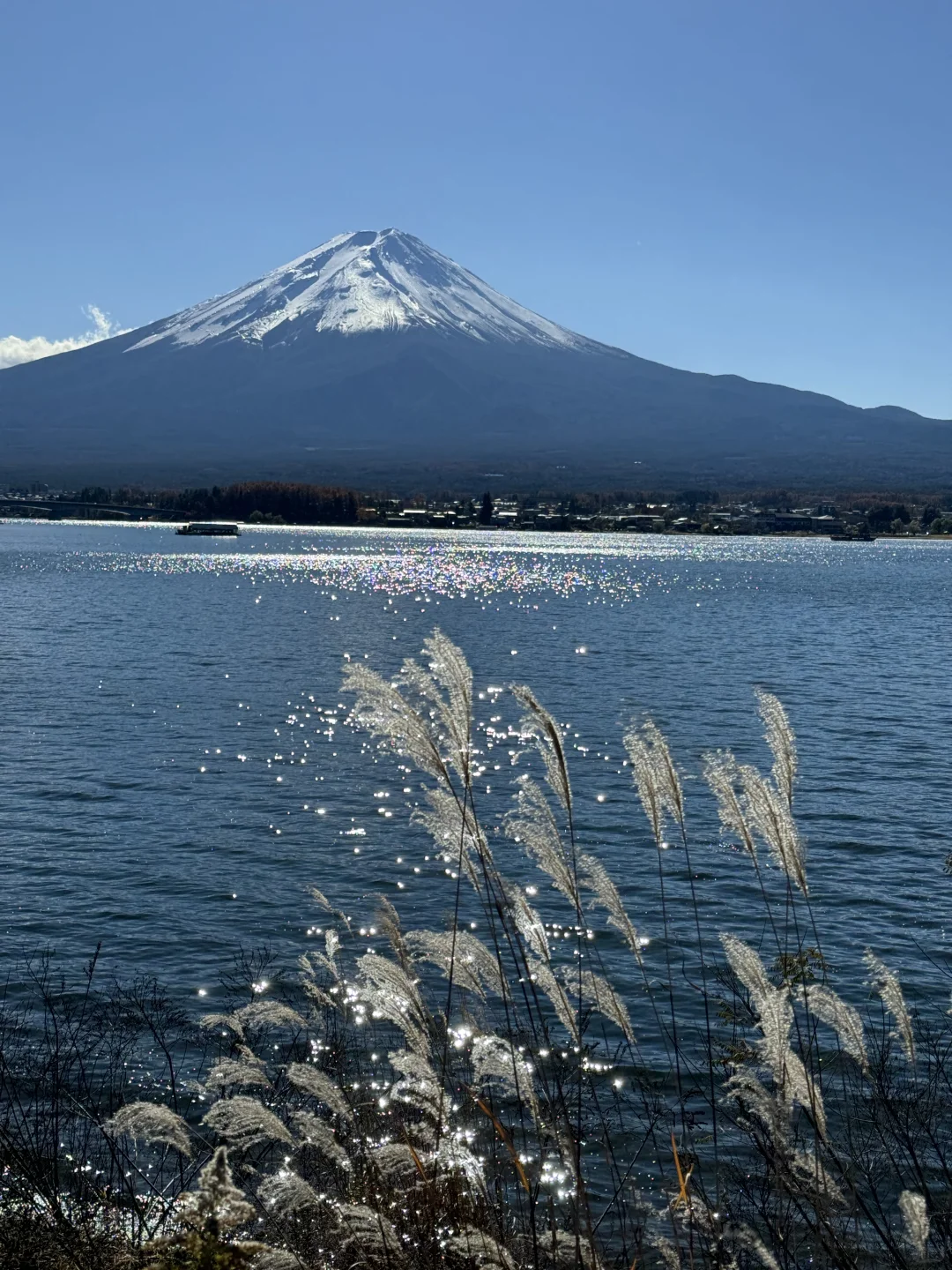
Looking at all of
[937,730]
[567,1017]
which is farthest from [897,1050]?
[937,730]

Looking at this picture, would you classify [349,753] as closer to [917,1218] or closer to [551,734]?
[551,734]

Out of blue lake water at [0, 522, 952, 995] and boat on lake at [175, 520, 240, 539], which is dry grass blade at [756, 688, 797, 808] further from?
boat on lake at [175, 520, 240, 539]

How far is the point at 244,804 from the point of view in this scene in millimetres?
20062

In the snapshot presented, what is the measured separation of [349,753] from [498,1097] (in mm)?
16220

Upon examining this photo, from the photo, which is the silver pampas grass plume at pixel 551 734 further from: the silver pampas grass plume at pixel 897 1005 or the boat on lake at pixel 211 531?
the boat on lake at pixel 211 531

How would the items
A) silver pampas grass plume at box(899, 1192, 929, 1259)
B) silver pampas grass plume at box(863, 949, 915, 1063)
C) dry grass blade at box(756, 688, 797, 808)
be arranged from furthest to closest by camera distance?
dry grass blade at box(756, 688, 797, 808)
silver pampas grass plume at box(863, 949, 915, 1063)
silver pampas grass plume at box(899, 1192, 929, 1259)

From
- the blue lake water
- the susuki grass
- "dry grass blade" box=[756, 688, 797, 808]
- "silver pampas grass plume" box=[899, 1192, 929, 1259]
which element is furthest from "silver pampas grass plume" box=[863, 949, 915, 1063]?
the blue lake water

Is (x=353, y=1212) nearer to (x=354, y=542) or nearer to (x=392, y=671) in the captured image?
(x=392, y=671)

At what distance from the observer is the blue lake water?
14398mm

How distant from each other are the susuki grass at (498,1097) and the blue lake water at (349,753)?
4.44 feet

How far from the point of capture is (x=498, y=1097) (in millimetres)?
9102

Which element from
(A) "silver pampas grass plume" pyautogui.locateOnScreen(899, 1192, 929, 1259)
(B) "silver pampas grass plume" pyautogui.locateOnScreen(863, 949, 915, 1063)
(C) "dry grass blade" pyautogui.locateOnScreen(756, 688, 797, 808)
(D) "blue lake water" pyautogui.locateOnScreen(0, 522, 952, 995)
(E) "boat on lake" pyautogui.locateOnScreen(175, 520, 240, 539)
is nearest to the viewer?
(A) "silver pampas grass plume" pyautogui.locateOnScreen(899, 1192, 929, 1259)

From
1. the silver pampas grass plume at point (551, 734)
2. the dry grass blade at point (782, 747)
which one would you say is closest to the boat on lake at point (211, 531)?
the dry grass blade at point (782, 747)

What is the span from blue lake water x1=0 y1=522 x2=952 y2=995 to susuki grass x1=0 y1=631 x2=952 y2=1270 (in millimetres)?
1354
